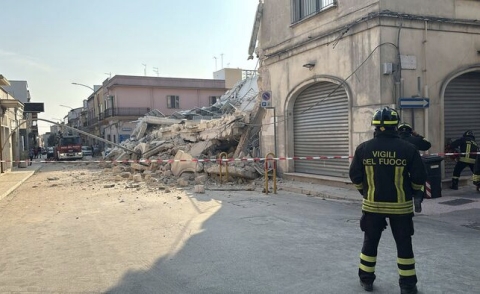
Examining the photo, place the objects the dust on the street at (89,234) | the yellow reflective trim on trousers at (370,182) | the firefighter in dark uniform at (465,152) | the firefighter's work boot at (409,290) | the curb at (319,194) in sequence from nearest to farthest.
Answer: the firefighter's work boot at (409,290), the yellow reflective trim on trousers at (370,182), the dust on the street at (89,234), the curb at (319,194), the firefighter in dark uniform at (465,152)

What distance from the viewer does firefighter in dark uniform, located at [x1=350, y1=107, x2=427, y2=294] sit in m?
4.06

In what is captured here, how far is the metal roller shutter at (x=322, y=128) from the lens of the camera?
1202 cm

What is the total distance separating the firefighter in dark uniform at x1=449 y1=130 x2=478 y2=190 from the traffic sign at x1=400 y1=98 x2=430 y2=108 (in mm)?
1373

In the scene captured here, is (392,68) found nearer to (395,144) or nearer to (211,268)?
(395,144)

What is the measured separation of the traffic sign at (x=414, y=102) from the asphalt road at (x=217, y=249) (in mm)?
2917

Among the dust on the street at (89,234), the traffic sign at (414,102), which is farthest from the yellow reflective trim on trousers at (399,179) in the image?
the traffic sign at (414,102)

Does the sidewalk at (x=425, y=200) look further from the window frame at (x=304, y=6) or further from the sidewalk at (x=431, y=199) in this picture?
the window frame at (x=304, y=6)

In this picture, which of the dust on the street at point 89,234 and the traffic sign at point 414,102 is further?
the traffic sign at point 414,102

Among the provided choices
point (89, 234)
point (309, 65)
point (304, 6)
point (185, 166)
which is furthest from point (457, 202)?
point (185, 166)

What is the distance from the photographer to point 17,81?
2024 inches

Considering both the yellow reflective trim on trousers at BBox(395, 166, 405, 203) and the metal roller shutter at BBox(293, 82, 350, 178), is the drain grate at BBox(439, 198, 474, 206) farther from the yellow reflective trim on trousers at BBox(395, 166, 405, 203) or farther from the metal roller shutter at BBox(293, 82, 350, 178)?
the yellow reflective trim on trousers at BBox(395, 166, 405, 203)

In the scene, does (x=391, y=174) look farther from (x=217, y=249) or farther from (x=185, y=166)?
(x=185, y=166)

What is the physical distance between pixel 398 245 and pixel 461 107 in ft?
30.3

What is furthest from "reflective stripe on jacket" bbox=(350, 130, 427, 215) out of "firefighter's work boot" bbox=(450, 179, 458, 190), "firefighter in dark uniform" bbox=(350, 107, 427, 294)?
"firefighter's work boot" bbox=(450, 179, 458, 190)
